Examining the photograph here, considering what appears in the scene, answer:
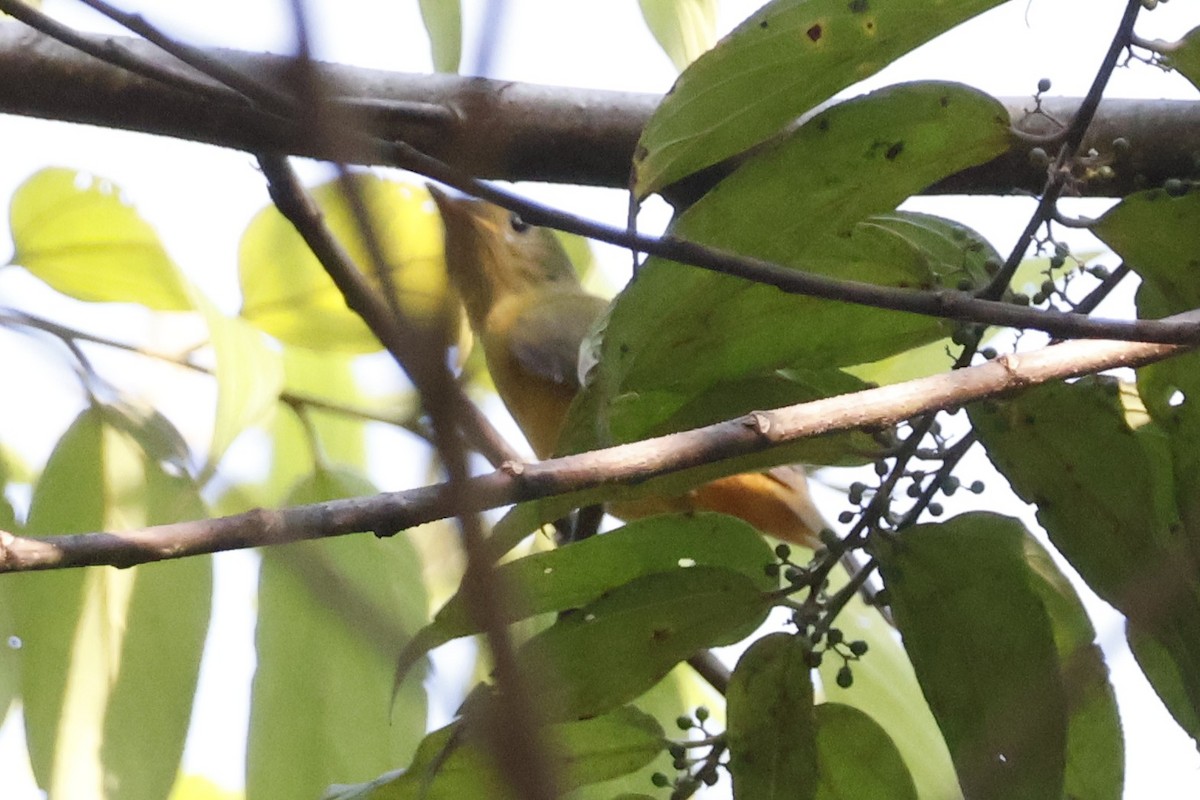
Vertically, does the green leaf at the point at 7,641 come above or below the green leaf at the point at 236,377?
below

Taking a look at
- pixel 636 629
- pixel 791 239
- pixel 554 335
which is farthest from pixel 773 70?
pixel 554 335

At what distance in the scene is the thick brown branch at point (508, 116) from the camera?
1.20 m

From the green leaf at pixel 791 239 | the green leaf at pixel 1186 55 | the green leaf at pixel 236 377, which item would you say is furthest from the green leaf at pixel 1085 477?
the green leaf at pixel 236 377

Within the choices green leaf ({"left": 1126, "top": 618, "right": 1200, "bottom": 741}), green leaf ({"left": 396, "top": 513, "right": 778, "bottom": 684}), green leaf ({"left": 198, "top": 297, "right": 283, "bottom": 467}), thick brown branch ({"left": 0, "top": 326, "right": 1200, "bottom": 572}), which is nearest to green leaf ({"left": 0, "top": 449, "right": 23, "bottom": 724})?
green leaf ({"left": 198, "top": 297, "right": 283, "bottom": 467})

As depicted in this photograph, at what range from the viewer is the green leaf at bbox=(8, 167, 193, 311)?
53.4 inches

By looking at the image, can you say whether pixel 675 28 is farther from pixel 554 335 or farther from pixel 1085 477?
pixel 554 335

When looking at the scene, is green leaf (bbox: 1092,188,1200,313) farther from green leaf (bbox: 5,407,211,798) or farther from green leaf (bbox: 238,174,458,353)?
green leaf (bbox: 5,407,211,798)

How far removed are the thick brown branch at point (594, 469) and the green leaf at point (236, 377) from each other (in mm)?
500

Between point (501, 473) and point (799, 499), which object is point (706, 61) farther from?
point (799, 499)

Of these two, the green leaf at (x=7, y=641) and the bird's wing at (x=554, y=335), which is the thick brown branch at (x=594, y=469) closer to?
the green leaf at (x=7, y=641)

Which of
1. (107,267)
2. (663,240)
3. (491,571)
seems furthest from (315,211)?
(491,571)

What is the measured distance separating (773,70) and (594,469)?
35 centimetres

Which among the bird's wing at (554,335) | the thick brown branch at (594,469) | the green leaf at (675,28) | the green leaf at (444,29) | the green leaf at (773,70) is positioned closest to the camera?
the thick brown branch at (594,469)

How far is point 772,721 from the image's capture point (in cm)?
101
